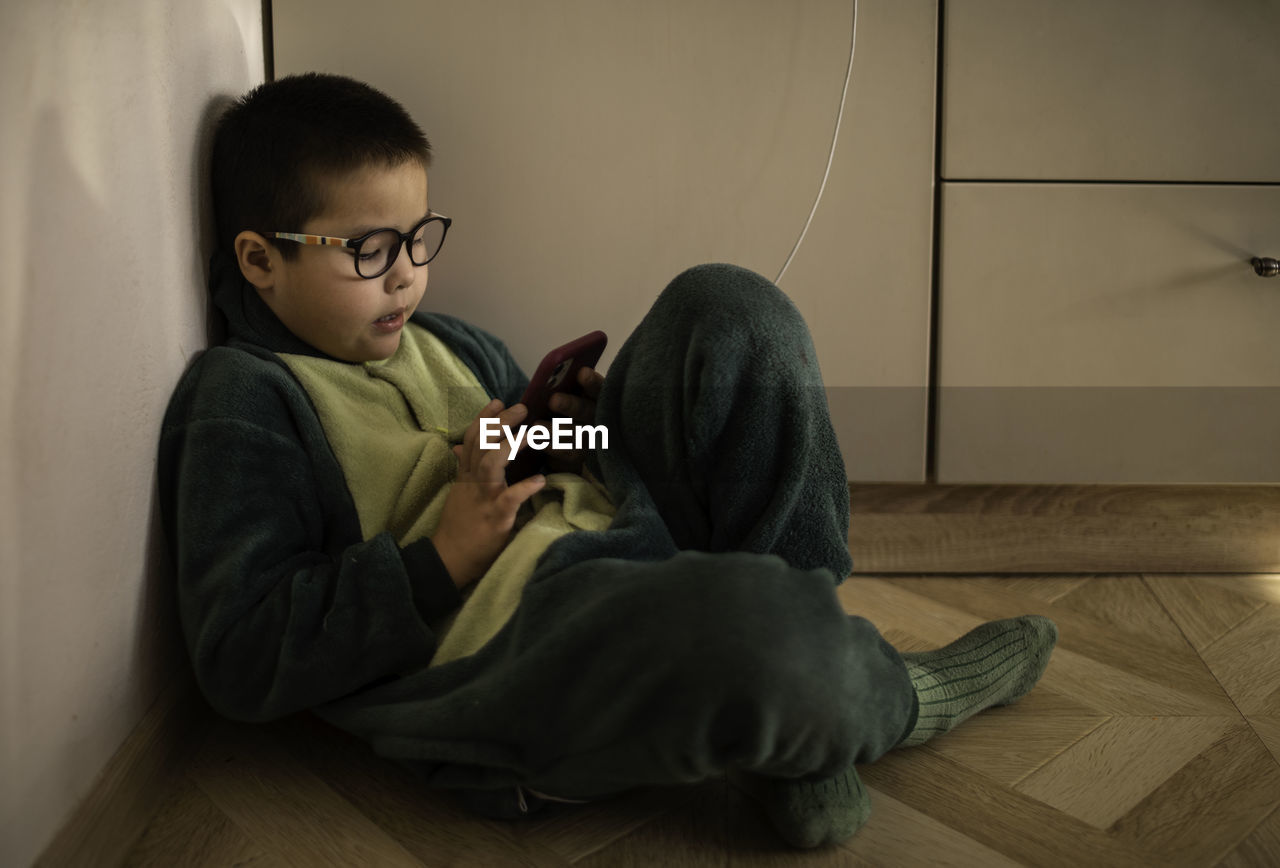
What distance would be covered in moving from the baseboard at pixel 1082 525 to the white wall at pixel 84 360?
63 centimetres

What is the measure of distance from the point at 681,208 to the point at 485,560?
40cm

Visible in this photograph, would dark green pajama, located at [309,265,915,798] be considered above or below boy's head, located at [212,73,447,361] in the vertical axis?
below

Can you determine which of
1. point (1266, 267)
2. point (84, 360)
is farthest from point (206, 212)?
point (1266, 267)

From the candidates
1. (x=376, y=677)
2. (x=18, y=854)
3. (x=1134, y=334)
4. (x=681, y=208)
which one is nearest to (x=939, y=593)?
(x=1134, y=334)

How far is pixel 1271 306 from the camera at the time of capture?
919 millimetres

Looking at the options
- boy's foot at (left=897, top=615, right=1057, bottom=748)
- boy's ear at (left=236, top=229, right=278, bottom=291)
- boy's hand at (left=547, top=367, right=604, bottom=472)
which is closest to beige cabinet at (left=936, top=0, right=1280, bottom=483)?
boy's foot at (left=897, top=615, right=1057, bottom=748)

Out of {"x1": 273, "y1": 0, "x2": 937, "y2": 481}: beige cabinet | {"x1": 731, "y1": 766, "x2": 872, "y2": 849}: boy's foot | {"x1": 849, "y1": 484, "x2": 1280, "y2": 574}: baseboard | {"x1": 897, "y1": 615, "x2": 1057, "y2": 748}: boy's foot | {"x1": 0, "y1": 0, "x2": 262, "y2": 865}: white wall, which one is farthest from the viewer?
{"x1": 849, "y1": 484, "x2": 1280, "y2": 574}: baseboard

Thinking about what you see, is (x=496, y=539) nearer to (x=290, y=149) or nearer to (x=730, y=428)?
(x=730, y=428)

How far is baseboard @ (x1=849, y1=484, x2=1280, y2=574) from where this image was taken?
0.99m

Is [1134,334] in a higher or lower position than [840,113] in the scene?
lower

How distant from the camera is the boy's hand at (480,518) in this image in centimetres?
67

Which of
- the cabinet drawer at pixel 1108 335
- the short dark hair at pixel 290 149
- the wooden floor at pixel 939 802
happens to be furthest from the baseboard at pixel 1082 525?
the short dark hair at pixel 290 149

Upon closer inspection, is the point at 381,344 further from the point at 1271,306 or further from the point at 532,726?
the point at 1271,306

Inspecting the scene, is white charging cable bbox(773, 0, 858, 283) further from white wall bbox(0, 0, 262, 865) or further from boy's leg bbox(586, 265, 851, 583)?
white wall bbox(0, 0, 262, 865)
